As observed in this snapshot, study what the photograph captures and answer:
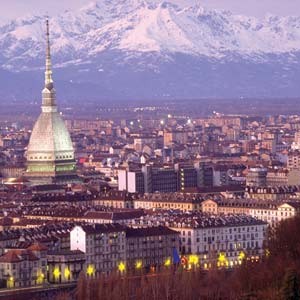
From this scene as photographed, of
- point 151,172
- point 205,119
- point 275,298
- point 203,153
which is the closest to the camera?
point 275,298

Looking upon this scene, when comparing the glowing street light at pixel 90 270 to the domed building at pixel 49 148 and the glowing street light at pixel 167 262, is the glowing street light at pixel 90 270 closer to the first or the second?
the glowing street light at pixel 167 262

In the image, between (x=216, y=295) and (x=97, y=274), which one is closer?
(x=216, y=295)

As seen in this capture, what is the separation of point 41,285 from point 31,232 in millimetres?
5925

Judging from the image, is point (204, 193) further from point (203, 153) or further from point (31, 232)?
point (203, 153)

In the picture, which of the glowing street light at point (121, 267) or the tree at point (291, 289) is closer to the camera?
the tree at point (291, 289)

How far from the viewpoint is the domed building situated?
79.8 metres

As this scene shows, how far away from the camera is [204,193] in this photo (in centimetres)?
7194

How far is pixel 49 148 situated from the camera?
80.4 meters

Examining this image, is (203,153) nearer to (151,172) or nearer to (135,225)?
(151,172)

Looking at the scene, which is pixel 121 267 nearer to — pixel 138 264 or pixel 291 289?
pixel 138 264

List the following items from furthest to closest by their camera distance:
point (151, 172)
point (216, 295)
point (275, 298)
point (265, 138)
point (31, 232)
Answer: point (265, 138) < point (151, 172) < point (31, 232) < point (216, 295) < point (275, 298)

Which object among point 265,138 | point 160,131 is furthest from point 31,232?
point 160,131

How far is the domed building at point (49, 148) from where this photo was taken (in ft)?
262

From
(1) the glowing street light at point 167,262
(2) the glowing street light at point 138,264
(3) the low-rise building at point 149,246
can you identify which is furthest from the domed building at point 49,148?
(2) the glowing street light at point 138,264
